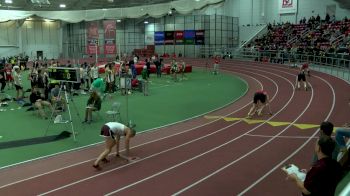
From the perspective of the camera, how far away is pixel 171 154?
1044 centimetres

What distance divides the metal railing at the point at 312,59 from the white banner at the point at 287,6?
7.86m

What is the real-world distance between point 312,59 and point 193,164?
23.7 meters

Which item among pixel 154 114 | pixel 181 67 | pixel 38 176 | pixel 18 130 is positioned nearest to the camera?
pixel 38 176

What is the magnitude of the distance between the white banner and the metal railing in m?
7.86

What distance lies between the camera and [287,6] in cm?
4556

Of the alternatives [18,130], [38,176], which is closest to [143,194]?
[38,176]

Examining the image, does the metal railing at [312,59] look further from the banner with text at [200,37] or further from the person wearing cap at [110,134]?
the person wearing cap at [110,134]

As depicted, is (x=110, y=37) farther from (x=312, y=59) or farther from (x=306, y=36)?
(x=306, y=36)

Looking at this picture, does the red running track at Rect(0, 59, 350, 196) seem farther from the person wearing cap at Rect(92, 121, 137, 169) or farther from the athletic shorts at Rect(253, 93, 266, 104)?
the athletic shorts at Rect(253, 93, 266, 104)

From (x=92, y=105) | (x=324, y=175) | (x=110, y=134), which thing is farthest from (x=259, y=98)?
(x=324, y=175)

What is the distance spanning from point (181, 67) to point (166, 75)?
3308 millimetres

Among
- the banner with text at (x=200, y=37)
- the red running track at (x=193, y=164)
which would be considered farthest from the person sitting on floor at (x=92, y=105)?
the banner with text at (x=200, y=37)

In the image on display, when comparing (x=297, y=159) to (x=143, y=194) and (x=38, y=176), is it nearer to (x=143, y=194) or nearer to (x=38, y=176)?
(x=143, y=194)

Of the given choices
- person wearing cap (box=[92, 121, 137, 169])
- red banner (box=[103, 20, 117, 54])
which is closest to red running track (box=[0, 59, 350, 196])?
person wearing cap (box=[92, 121, 137, 169])
